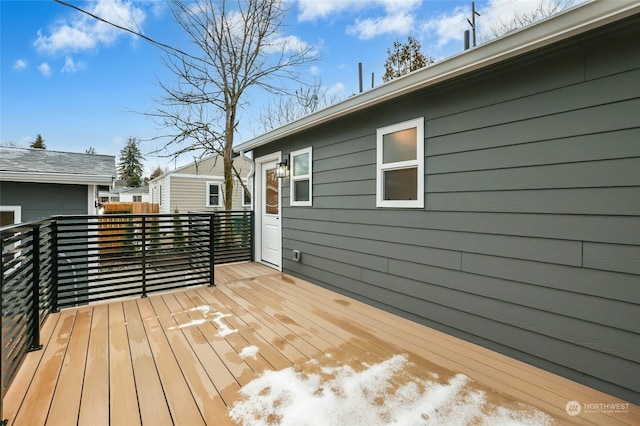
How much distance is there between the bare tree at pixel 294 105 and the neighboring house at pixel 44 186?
25.6 feet

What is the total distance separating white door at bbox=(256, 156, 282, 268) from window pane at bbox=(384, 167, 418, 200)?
236 centimetres

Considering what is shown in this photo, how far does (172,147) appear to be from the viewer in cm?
882

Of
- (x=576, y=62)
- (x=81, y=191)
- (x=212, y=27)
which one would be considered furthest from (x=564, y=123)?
(x=212, y=27)

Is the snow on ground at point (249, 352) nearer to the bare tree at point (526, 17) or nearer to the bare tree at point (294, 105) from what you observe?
the bare tree at point (526, 17)

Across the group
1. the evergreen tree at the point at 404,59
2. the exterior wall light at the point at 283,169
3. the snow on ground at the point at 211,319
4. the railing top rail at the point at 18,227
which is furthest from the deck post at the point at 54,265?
the evergreen tree at the point at 404,59

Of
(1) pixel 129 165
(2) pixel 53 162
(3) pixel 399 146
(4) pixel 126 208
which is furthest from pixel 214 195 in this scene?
(1) pixel 129 165

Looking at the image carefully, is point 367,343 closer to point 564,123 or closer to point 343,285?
point 343,285

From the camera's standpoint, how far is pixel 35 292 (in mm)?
2371

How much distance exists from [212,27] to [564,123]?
29.2ft

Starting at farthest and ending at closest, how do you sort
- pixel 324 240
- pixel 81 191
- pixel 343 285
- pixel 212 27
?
1. pixel 212 27
2. pixel 81 191
3. pixel 324 240
4. pixel 343 285

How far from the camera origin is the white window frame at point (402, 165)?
2791 mm

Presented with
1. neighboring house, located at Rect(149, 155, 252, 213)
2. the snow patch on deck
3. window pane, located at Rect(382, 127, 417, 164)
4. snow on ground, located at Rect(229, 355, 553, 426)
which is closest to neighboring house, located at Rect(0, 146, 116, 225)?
the snow patch on deck

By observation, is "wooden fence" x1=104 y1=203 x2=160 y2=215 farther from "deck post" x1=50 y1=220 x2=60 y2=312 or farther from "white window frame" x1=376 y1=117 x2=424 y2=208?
"white window frame" x1=376 y1=117 x2=424 y2=208

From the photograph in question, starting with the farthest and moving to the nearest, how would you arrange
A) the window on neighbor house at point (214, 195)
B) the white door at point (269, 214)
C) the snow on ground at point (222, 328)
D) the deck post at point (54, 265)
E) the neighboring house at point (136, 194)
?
the neighboring house at point (136, 194), the window on neighbor house at point (214, 195), the white door at point (269, 214), the deck post at point (54, 265), the snow on ground at point (222, 328)
